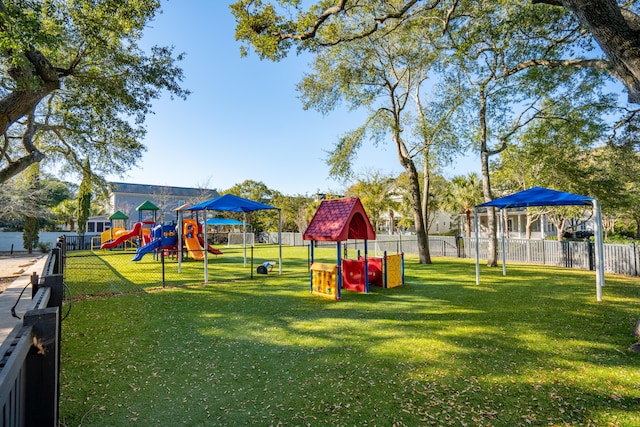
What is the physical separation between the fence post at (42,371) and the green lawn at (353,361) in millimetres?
1314

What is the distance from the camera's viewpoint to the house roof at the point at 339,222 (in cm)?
944

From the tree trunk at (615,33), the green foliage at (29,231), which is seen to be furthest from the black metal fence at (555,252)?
the green foliage at (29,231)

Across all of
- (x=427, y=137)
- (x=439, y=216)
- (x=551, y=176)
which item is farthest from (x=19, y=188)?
(x=439, y=216)

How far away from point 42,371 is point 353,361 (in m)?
3.58

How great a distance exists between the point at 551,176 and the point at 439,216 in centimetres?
3135

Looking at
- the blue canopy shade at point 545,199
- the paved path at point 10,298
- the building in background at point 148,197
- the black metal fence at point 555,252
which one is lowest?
the paved path at point 10,298

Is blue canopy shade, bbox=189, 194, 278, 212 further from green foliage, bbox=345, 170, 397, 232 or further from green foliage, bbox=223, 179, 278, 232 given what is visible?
green foliage, bbox=223, 179, 278, 232

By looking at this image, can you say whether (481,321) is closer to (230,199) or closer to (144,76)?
(230,199)

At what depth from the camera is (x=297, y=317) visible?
7047 millimetres

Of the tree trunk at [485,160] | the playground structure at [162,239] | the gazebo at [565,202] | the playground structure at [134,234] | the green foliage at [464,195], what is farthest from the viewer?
the green foliage at [464,195]

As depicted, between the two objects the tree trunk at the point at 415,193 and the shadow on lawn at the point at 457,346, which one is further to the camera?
the tree trunk at the point at 415,193

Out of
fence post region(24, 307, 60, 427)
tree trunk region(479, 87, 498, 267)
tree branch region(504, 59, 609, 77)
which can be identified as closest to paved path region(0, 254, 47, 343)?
fence post region(24, 307, 60, 427)

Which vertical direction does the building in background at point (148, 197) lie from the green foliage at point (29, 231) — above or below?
above

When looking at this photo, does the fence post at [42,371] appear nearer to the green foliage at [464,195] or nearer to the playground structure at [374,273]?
the playground structure at [374,273]
